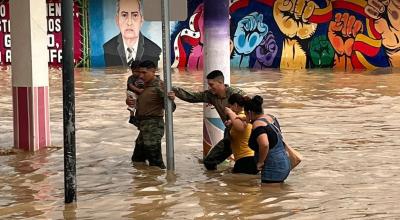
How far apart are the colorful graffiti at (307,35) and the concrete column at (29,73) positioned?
20.7 metres

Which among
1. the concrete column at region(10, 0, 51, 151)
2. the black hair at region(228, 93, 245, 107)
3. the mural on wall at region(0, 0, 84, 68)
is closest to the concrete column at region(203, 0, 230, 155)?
the black hair at region(228, 93, 245, 107)

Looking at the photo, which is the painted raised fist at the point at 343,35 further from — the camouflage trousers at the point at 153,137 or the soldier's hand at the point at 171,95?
the soldier's hand at the point at 171,95

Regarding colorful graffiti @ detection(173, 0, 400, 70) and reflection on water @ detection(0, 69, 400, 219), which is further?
colorful graffiti @ detection(173, 0, 400, 70)

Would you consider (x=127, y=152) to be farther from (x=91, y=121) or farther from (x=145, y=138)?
(x=91, y=121)

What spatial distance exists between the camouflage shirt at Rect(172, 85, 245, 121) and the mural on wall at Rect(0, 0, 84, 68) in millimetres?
23837

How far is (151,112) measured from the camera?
10797mm

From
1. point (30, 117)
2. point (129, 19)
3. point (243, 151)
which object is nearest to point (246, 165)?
point (243, 151)

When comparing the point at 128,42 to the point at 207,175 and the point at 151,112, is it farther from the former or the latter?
the point at 207,175

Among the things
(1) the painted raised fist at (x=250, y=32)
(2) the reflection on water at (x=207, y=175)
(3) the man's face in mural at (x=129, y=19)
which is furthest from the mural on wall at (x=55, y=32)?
(2) the reflection on water at (x=207, y=175)

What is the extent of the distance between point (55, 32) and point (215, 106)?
24.5m

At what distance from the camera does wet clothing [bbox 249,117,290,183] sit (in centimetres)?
934

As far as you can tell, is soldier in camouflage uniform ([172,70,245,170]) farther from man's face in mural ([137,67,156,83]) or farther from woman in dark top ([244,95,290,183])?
woman in dark top ([244,95,290,183])

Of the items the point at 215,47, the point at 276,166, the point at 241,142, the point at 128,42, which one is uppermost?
the point at 128,42

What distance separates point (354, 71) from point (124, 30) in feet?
31.9
